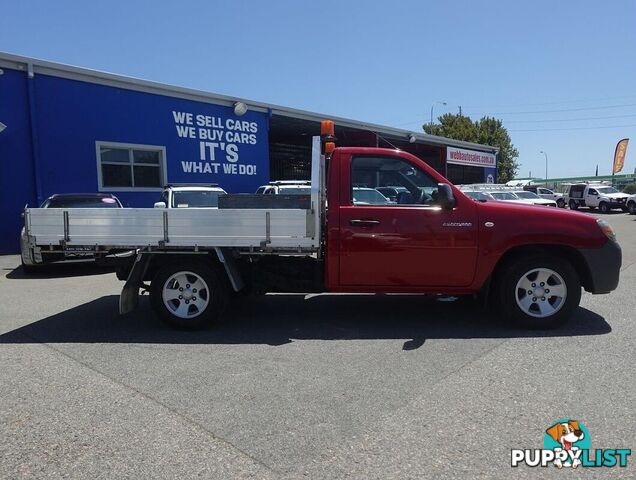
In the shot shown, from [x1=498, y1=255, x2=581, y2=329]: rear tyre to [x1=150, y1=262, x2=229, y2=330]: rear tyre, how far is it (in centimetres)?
318

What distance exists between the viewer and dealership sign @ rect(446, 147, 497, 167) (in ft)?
115

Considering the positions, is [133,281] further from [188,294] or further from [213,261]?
[213,261]

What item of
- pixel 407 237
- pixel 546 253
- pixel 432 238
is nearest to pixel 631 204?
pixel 546 253

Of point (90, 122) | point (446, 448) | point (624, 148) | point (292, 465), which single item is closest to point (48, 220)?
point (292, 465)

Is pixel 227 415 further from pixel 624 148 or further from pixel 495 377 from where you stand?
pixel 624 148

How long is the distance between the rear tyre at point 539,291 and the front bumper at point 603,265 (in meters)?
0.19

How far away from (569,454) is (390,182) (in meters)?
3.35

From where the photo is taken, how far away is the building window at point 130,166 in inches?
623

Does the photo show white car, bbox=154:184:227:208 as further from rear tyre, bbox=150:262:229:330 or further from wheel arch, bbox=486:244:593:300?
wheel arch, bbox=486:244:593:300

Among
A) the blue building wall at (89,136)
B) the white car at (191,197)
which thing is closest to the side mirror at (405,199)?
the white car at (191,197)

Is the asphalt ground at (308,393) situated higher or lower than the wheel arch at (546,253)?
lower

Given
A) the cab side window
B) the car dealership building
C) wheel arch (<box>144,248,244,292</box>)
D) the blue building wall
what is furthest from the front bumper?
the blue building wall

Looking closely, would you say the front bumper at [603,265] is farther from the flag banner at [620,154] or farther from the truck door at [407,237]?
the flag banner at [620,154]

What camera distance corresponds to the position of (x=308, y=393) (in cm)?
402
